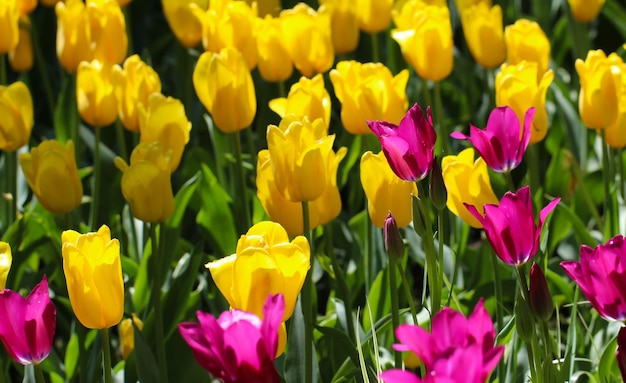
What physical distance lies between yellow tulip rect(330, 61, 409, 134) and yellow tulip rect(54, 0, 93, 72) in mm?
688

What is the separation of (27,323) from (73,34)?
1.24 metres

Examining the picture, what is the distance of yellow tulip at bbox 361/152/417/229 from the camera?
171 cm

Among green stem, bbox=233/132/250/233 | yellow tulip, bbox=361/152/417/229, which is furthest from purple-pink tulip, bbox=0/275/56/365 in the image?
green stem, bbox=233/132/250/233

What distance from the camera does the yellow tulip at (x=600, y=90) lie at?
1968mm

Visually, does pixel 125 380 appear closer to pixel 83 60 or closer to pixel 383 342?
pixel 383 342

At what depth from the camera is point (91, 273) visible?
4.91ft

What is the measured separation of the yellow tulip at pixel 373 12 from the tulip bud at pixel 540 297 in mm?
1478

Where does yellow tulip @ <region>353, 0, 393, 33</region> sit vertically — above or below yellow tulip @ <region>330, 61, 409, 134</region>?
below

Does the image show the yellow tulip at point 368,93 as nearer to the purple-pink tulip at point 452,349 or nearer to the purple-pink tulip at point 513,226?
the purple-pink tulip at point 513,226

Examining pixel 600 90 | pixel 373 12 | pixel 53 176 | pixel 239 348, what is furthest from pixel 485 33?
pixel 239 348

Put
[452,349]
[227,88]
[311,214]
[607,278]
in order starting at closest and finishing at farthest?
1. [452,349]
2. [607,278]
3. [311,214]
4. [227,88]

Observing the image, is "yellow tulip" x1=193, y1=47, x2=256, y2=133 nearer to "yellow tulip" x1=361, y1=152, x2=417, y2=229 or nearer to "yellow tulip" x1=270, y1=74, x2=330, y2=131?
"yellow tulip" x1=270, y1=74, x2=330, y2=131

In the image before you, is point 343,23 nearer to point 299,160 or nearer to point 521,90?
point 521,90

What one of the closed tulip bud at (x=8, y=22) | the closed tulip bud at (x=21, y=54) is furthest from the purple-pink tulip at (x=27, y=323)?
the closed tulip bud at (x=21, y=54)
